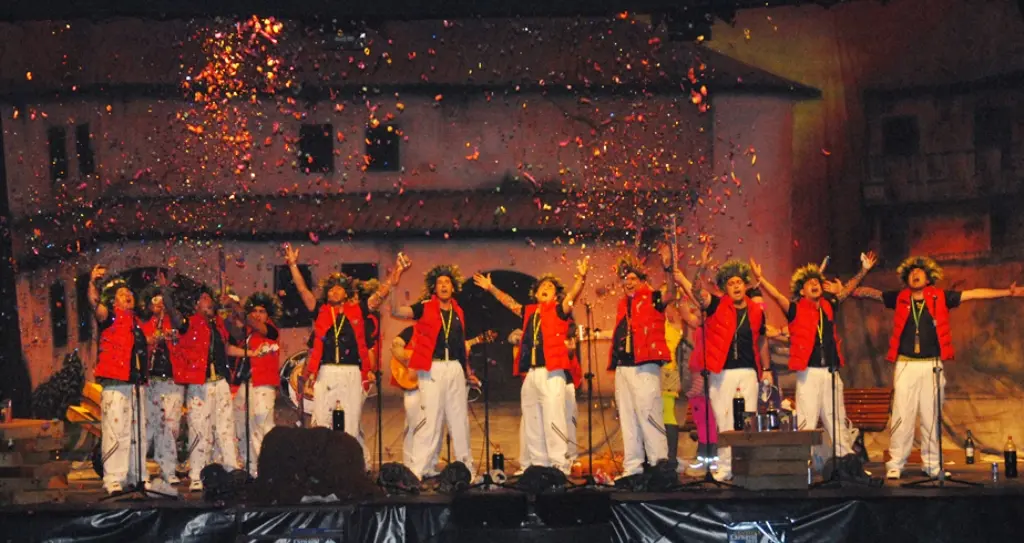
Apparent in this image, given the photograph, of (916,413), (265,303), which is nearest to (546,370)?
(265,303)

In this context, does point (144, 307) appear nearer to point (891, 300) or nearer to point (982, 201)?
point (891, 300)

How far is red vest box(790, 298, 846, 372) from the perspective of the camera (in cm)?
1207

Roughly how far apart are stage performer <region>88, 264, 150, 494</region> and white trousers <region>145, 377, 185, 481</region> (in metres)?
0.15

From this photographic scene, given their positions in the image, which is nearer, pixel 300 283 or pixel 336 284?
pixel 300 283

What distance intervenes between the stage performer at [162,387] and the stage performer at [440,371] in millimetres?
1872

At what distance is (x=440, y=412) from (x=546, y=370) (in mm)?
920

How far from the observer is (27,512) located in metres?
11.2

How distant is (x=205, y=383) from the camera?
1246 cm

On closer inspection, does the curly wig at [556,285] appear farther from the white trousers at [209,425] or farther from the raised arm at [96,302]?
the raised arm at [96,302]

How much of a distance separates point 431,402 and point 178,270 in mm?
3897

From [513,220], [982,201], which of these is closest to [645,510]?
[513,220]

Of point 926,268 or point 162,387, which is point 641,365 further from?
point 162,387

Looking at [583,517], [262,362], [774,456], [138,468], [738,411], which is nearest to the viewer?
[583,517]

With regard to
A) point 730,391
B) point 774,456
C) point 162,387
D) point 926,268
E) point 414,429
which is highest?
point 926,268
